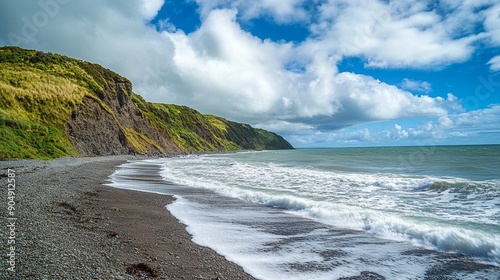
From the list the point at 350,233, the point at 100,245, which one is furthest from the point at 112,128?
the point at 350,233

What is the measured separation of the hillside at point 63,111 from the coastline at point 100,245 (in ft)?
101

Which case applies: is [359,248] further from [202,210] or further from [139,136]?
[139,136]

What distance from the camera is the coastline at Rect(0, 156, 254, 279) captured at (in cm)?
580

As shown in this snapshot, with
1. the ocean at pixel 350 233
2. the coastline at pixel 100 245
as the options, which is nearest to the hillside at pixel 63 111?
the coastline at pixel 100 245

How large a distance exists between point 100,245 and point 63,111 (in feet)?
188

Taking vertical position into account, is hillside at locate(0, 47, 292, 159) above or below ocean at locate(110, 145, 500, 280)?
above

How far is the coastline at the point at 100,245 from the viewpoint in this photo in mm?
5805

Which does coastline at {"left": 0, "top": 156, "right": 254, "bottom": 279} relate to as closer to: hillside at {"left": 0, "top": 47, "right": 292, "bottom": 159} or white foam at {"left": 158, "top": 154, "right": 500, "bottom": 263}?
white foam at {"left": 158, "top": 154, "right": 500, "bottom": 263}

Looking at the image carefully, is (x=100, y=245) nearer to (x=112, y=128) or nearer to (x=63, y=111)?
(x=63, y=111)

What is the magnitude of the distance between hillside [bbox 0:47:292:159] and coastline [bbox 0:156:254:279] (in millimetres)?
30864

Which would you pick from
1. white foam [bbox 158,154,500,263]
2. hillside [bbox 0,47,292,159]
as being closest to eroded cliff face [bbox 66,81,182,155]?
hillside [bbox 0,47,292,159]

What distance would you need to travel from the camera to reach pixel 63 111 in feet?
180

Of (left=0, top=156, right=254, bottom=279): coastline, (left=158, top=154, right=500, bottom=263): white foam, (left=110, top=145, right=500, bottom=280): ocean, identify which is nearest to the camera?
(left=0, top=156, right=254, bottom=279): coastline

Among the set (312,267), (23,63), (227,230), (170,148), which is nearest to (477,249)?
(312,267)
